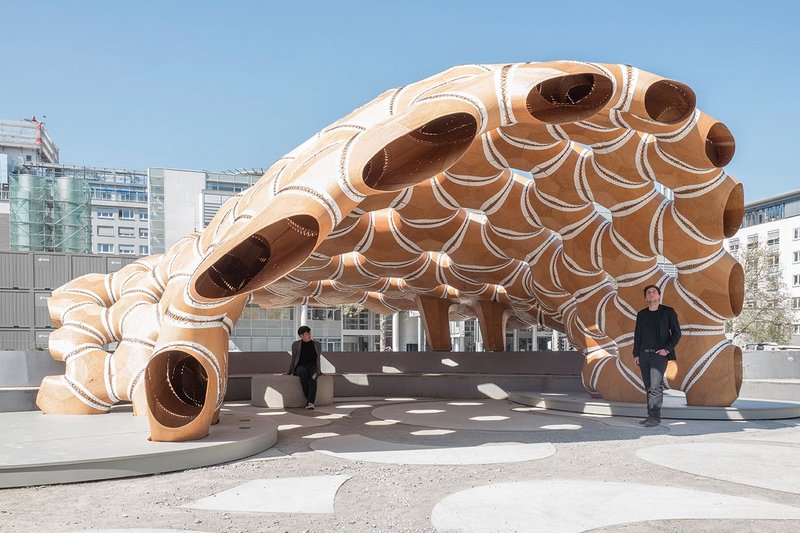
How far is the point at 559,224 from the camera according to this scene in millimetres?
12102

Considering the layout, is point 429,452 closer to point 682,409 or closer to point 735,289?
point 682,409

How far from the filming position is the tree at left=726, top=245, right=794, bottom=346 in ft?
127

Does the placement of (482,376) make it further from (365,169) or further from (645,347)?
(365,169)

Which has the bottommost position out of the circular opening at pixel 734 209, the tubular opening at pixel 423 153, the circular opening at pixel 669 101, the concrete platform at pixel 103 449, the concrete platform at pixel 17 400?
the concrete platform at pixel 17 400

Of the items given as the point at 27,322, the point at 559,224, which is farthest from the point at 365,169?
the point at 27,322

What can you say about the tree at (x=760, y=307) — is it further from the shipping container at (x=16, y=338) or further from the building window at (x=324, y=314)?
the shipping container at (x=16, y=338)

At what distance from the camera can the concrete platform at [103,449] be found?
5922mm

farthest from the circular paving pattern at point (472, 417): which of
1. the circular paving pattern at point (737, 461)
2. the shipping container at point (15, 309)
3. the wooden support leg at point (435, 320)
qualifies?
the shipping container at point (15, 309)

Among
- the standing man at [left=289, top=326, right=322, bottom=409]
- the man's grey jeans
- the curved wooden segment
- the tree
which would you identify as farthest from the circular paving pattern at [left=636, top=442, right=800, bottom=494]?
the tree

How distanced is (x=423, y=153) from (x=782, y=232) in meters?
60.0

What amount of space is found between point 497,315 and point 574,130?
31.5 ft

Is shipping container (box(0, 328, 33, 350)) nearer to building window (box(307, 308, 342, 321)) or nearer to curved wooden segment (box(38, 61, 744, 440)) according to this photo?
curved wooden segment (box(38, 61, 744, 440))

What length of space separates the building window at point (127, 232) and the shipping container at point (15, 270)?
6182 cm

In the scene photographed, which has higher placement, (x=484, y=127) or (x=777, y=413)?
(x=484, y=127)
